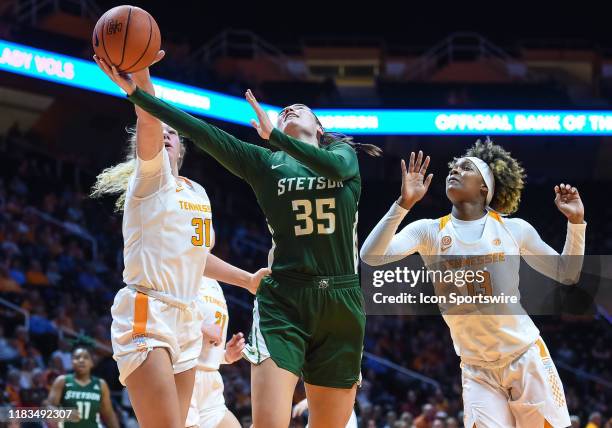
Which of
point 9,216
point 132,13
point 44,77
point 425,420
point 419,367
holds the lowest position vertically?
point 425,420

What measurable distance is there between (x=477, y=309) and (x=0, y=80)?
13.7 metres

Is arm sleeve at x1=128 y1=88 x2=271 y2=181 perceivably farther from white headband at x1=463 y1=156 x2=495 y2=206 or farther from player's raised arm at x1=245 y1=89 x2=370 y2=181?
white headband at x1=463 y1=156 x2=495 y2=206

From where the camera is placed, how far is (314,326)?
407cm

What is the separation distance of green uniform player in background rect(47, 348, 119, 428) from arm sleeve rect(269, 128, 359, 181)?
16.2 feet

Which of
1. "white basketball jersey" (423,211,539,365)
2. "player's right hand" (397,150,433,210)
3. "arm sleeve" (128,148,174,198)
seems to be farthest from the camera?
"white basketball jersey" (423,211,539,365)

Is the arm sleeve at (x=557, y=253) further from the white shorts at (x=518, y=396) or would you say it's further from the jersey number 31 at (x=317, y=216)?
the jersey number 31 at (x=317, y=216)

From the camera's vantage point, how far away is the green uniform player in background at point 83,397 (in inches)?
324

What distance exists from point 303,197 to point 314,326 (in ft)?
1.95

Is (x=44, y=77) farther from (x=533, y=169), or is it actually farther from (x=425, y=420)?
(x=533, y=169)

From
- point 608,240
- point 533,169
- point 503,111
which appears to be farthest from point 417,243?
point 533,169

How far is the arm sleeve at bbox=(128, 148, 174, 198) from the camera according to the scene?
166 inches

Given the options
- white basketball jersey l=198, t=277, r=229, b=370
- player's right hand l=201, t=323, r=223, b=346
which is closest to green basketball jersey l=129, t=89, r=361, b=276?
player's right hand l=201, t=323, r=223, b=346

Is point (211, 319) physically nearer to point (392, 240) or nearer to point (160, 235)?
point (392, 240)

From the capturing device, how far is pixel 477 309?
16.1 feet
